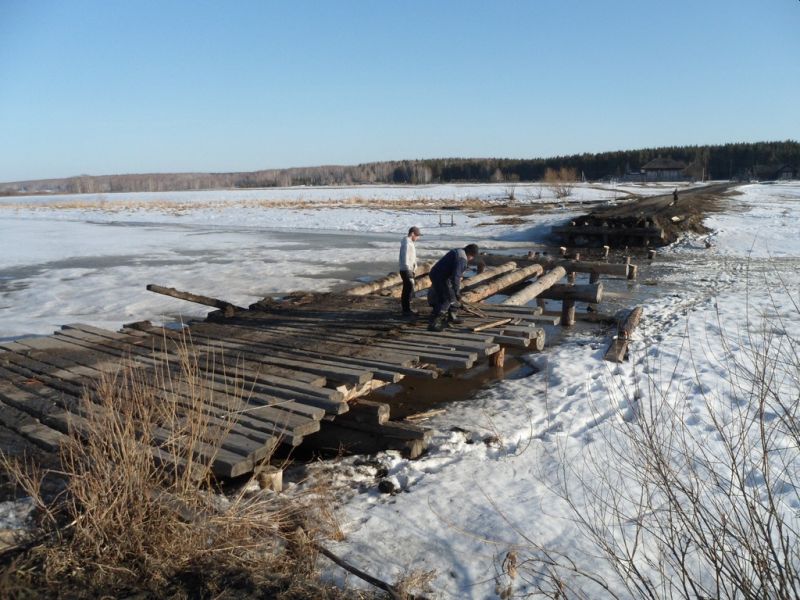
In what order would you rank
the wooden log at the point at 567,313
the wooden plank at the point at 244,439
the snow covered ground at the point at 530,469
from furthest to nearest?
the wooden log at the point at 567,313
the wooden plank at the point at 244,439
the snow covered ground at the point at 530,469

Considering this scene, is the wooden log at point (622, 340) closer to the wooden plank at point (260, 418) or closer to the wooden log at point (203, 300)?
the wooden plank at point (260, 418)

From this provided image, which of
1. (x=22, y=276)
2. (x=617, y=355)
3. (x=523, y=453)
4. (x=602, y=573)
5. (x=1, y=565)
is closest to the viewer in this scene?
(x=1, y=565)

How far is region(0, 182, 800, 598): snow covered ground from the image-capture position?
173 inches

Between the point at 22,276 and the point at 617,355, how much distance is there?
629 inches

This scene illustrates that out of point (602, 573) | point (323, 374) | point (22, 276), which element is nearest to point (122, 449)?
point (323, 374)

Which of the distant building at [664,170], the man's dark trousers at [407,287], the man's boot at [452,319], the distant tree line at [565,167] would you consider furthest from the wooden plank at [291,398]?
the distant building at [664,170]

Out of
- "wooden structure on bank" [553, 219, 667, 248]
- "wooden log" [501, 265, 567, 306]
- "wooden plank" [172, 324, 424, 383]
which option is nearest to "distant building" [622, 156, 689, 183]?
"wooden structure on bank" [553, 219, 667, 248]

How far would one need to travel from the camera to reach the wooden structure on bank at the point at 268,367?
5176mm

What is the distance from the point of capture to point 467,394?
8000 millimetres

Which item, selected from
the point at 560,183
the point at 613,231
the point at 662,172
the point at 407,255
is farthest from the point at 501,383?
the point at 662,172

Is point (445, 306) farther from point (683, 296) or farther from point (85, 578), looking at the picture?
point (683, 296)

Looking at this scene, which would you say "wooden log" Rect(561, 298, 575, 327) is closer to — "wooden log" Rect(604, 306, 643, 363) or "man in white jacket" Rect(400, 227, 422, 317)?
"wooden log" Rect(604, 306, 643, 363)

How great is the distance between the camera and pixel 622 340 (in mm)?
9680

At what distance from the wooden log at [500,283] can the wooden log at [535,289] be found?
39 centimetres
